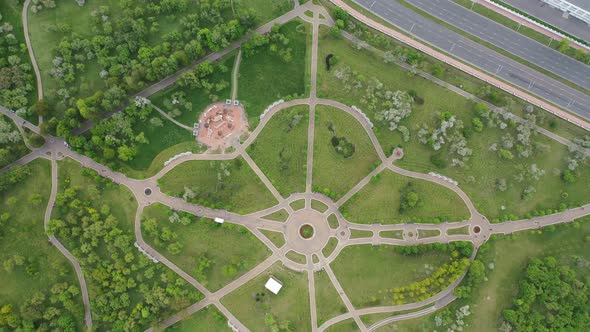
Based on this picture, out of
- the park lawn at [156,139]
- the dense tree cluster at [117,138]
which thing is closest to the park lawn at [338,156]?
the park lawn at [156,139]

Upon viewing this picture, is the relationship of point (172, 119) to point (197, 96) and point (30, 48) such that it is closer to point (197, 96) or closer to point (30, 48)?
point (197, 96)

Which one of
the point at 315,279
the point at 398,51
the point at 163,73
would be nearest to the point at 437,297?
the point at 315,279

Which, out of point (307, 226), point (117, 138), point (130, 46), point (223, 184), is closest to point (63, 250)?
point (117, 138)

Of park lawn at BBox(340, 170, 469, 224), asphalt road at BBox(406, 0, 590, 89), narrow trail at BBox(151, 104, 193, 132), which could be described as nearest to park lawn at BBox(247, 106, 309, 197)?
park lawn at BBox(340, 170, 469, 224)

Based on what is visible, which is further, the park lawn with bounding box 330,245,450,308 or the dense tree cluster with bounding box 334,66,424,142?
the dense tree cluster with bounding box 334,66,424,142

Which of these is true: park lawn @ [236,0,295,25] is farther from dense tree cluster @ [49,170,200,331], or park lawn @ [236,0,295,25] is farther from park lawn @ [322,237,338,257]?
park lawn @ [322,237,338,257]

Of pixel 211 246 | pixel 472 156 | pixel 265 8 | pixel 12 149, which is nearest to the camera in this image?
pixel 12 149
